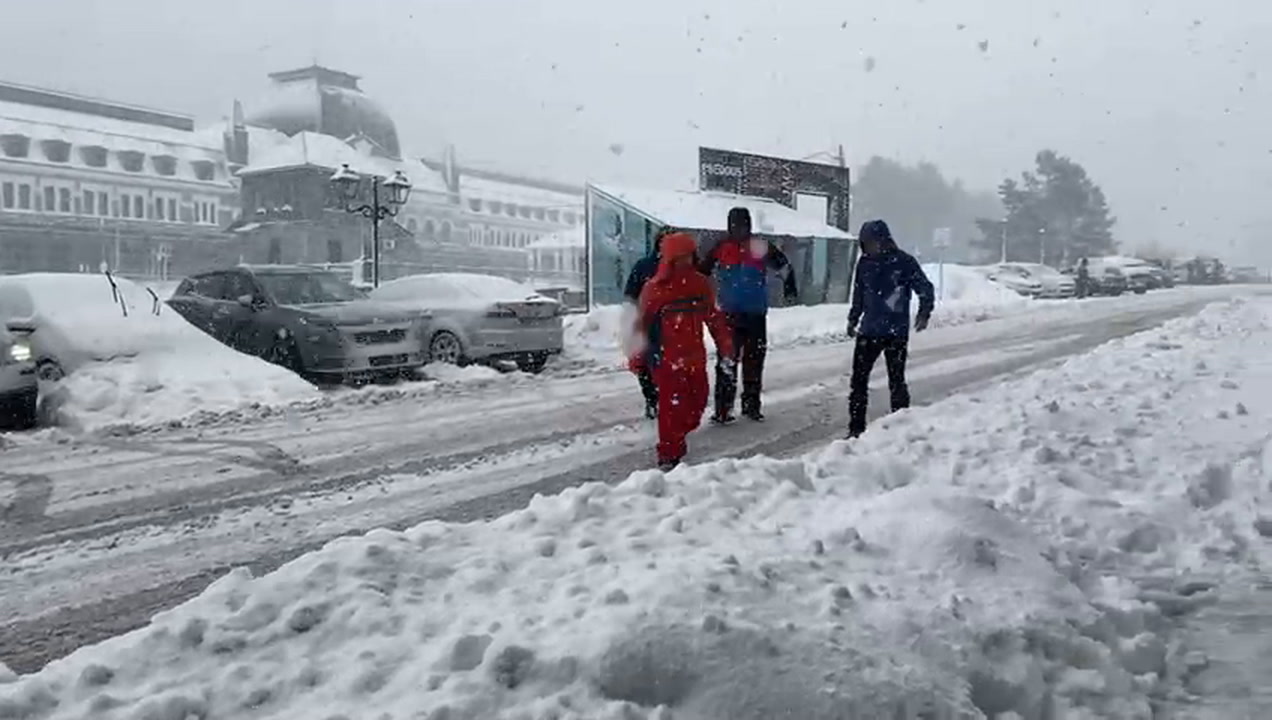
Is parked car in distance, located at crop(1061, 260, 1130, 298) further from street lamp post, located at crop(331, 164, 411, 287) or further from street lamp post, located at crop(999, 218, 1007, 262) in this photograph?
street lamp post, located at crop(999, 218, 1007, 262)


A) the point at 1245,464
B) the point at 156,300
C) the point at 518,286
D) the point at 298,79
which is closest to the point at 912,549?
the point at 1245,464

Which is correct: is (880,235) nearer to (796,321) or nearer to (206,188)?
(796,321)

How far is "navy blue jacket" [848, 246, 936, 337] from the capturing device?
7.97 meters

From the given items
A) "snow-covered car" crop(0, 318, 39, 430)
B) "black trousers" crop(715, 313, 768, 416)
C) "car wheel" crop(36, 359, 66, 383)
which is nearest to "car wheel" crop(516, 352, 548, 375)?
"car wheel" crop(36, 359, 66, 383)

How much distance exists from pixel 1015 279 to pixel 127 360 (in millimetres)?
37472

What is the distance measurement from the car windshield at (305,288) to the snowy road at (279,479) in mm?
2920

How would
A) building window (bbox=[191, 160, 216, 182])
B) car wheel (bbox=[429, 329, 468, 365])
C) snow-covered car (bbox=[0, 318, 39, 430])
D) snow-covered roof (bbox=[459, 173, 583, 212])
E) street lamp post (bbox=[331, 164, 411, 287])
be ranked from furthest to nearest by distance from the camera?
1. snow-covered roof (bbox=[459, 173, 583, 212])
2. building window (bbox=[191, 160, 216, 182])
3. street lamp post (bbox=[331, 164, 411, 287])
4. car wheel (bbox=[429, 329, 468, 365])
5. snow-covered car (bbox=[0, 318, 39, 430])

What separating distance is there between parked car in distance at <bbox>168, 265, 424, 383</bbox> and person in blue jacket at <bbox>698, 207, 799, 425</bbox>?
5.28 m

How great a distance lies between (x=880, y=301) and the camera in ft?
26.2

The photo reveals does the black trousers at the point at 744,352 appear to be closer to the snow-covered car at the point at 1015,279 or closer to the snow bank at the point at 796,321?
the snow bank at the point at 796,321

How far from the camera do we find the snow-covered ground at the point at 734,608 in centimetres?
304

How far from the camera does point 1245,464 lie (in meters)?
5.84

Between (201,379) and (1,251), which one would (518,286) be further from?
(1,251)

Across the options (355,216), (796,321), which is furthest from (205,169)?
(796,321)
